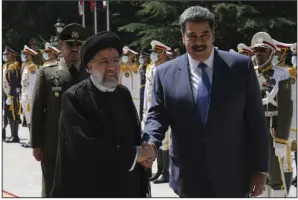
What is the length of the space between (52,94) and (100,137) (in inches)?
69.6

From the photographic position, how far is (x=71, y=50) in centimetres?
504

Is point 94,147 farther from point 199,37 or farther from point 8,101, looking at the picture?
point 8,101

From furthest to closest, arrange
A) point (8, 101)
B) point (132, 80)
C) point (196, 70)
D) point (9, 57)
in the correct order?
point (9, 57) < point (8, 101) < point (132, 80) < point (196, 70)

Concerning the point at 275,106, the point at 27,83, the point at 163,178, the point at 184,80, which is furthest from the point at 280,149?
the point at 27,83

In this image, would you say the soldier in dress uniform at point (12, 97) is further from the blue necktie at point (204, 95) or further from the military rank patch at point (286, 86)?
the blue necktie at point (204, 95)

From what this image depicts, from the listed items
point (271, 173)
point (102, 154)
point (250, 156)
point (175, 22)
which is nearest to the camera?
point (102, 154)

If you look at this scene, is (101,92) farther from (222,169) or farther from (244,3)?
(244,3)

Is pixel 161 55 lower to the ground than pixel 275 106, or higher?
higher

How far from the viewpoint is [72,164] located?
3309mm

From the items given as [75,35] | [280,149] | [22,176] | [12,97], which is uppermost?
[75,35]

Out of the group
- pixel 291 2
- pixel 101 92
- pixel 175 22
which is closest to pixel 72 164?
pixel 101 92

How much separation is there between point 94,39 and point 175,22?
71.1ft

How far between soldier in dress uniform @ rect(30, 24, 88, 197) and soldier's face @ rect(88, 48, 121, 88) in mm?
1520

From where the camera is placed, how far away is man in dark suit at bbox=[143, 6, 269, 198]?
3410 mm
